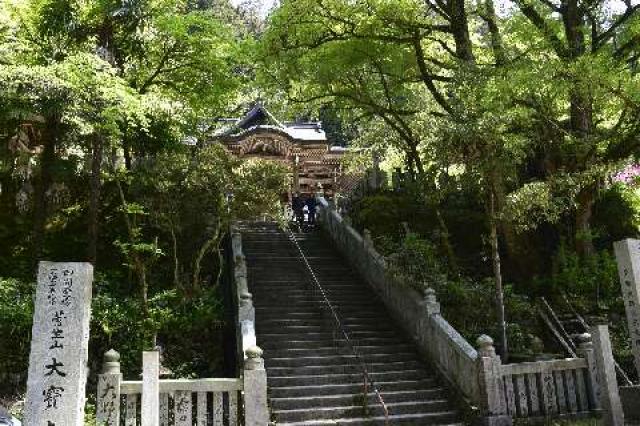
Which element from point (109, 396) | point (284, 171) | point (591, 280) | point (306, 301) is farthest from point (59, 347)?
point (591, 280)

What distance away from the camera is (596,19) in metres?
15.0

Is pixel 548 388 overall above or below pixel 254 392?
below

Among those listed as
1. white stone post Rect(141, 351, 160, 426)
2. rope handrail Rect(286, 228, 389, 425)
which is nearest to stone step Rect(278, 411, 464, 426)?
rope handrail Rect(286, 228, 389, 425)

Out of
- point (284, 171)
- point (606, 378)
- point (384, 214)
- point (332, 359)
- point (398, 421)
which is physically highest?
point (284, 171)

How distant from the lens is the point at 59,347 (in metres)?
5.80

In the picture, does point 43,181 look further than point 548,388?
Yes

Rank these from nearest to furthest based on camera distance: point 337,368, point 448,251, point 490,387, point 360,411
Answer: point 490,387
point 360,411
point 337,368
point 448,251

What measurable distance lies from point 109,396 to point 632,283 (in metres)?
7.79

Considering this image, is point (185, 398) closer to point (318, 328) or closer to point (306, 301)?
point (318, 328)

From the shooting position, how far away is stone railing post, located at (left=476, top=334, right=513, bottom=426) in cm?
967

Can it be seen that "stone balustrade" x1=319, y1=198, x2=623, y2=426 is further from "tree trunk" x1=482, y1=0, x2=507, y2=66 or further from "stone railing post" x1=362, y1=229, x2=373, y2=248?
"tree trunk" x1=482, y1=0, x2=507, y2=66

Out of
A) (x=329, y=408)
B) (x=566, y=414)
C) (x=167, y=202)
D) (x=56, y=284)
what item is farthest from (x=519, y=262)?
(x=56, y=284)

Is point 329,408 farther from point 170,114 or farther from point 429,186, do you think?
point 170,114

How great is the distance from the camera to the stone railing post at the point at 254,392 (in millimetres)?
9016
